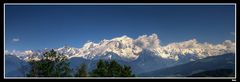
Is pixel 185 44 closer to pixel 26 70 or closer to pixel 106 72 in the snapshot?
pixel 106 72

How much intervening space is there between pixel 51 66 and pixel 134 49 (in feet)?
3.42

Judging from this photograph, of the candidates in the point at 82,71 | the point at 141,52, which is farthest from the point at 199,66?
the point at 82,71

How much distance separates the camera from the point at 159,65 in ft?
19.9

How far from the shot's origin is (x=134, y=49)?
6.18 meters

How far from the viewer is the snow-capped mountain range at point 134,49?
5961 mm

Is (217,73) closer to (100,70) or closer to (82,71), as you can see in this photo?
(100,70)

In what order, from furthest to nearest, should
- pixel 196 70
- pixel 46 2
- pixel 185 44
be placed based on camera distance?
pixel 185 44
pixel 196 70
pixel 46 2

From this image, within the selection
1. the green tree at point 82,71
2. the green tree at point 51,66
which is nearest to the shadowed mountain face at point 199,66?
the green tree at point 82,71

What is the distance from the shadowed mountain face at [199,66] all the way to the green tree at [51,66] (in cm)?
92

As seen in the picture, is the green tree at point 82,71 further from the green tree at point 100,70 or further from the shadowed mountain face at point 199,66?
the shadowed mountain face at point 199,66

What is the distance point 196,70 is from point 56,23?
1.76 meters

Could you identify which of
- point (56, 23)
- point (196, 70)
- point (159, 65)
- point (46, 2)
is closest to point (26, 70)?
point (56, 23)

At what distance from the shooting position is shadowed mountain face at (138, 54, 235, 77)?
18.8 ft

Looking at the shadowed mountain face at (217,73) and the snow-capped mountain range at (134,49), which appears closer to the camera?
the shadowed mountain face at (217,73)
